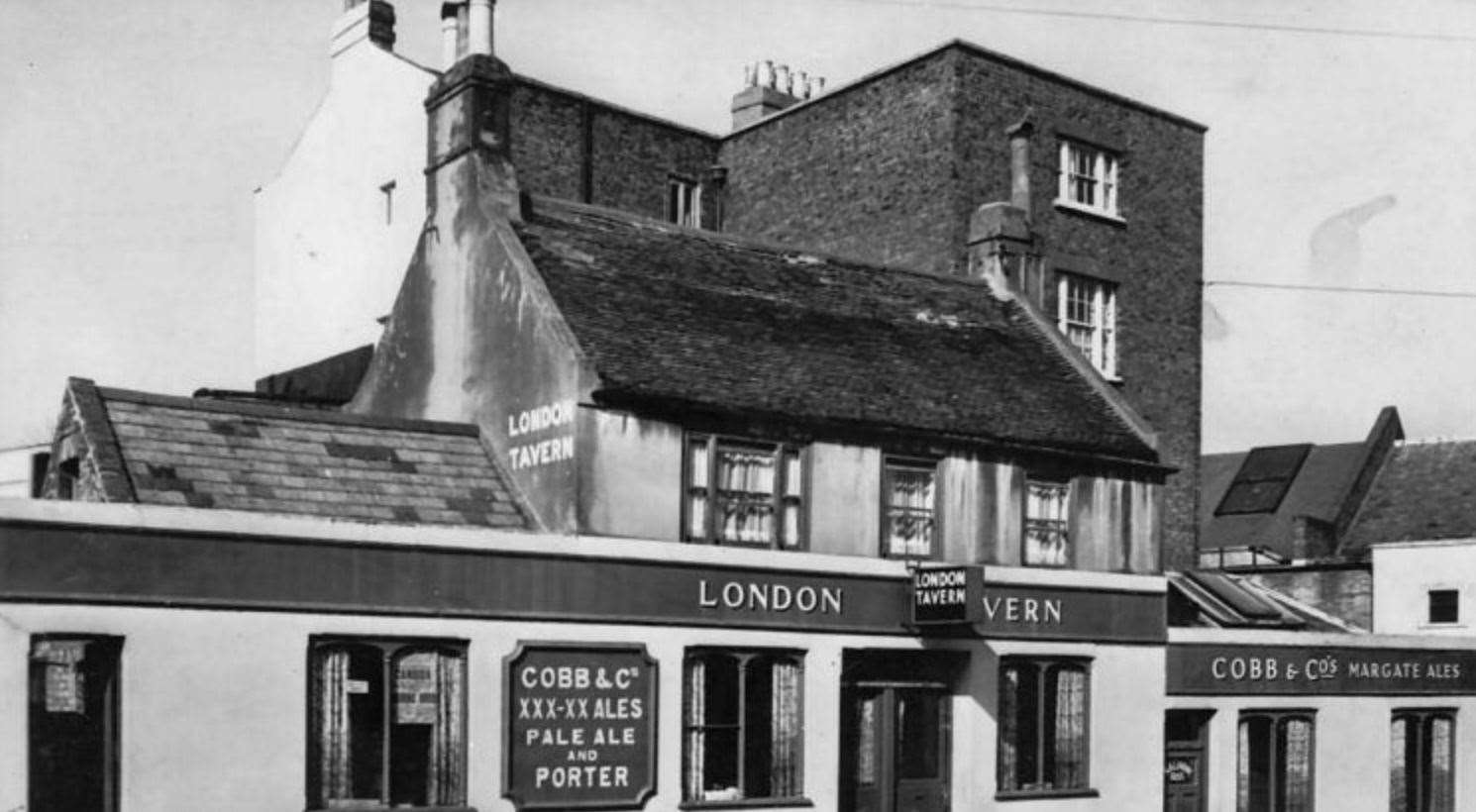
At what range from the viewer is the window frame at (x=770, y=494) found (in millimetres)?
19781

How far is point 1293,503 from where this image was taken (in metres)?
46.6

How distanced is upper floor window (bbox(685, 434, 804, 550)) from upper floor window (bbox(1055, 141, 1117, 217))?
12.0 m

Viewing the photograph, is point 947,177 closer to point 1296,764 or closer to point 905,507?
point 905,507

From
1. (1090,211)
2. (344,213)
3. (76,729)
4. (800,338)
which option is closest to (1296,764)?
(800,338)

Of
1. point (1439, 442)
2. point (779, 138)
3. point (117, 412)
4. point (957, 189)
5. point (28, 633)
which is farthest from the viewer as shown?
point (1439, 442)

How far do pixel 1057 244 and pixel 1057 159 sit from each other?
5.45ft

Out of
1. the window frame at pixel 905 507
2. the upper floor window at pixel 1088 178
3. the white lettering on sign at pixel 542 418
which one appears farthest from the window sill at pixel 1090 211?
the white lettering on sign at pixel 542 418

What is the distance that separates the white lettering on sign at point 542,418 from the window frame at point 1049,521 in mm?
6879

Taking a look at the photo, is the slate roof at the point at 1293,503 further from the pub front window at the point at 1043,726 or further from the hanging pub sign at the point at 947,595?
the hanging pub sign at the point at 947,595

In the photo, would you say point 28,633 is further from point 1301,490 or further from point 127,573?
point 1301,490

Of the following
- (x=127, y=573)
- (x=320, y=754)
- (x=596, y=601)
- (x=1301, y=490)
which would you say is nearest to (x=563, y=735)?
(x=596, y=601)

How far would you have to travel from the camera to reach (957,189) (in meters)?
28.9

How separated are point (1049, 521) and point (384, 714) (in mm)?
10138

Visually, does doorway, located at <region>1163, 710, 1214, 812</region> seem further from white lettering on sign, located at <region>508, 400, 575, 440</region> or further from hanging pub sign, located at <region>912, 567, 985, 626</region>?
white lettering on sign, located at <region>508, 400, 575, 440</region>
